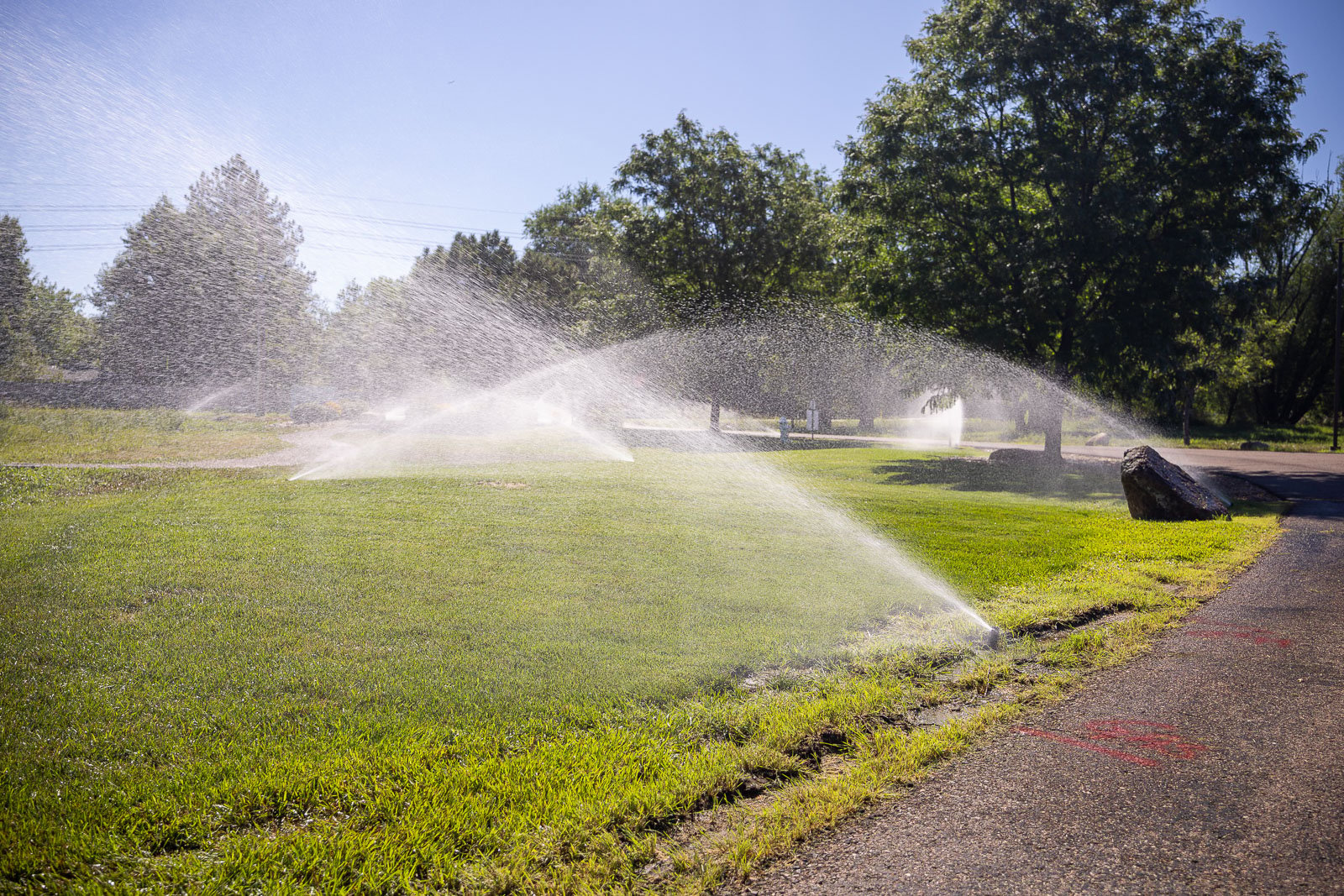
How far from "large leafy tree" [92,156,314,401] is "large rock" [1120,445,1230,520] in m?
17.1

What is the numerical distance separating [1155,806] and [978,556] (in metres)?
5.17

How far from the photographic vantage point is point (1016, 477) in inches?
706

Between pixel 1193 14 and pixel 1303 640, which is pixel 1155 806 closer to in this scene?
pixel 1303 640

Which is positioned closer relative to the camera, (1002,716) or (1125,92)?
(1002,716)

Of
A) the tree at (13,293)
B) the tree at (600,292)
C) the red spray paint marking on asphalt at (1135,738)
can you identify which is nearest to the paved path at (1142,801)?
the red spray paint marking on asphalt at (1135,738)

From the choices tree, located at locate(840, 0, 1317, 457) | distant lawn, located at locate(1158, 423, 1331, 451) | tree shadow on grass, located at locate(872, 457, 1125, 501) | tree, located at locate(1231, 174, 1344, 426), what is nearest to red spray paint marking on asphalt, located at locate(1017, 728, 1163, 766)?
tree shadow on grass, located at locate(872, 457, 1125, 501)

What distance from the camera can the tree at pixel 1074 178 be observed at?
19.0 meters

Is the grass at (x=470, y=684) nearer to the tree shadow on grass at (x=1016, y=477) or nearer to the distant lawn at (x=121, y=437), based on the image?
the tree shadow on grass at (x=1016, y=477)

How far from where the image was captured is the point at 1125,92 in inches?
766

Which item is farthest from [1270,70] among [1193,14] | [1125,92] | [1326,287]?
[1326,287]

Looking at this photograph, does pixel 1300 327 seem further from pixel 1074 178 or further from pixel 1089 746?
pixel 1089 746

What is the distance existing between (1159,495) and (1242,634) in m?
6.64

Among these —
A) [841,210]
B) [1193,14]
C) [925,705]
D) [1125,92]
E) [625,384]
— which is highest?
[1193,14]

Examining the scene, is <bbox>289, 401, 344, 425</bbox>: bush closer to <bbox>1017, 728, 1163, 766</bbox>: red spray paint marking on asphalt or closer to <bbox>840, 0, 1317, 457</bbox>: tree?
<bbox>840, 0, 1317, 457</bbox>: tree
